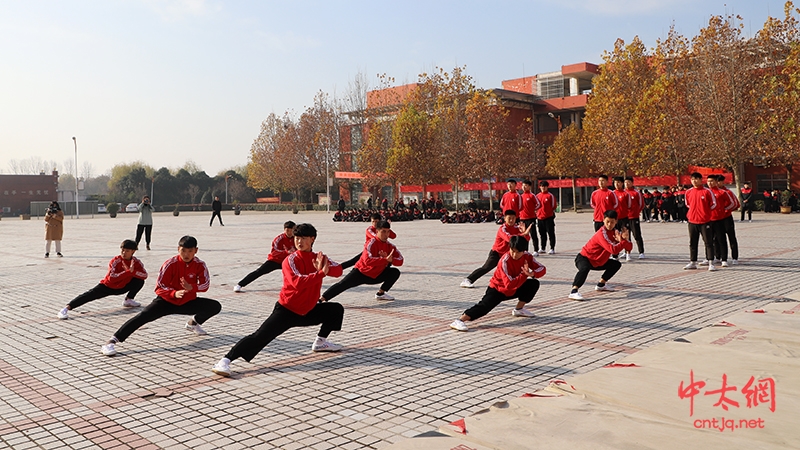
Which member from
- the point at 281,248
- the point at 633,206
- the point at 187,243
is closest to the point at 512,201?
the point at 633,206

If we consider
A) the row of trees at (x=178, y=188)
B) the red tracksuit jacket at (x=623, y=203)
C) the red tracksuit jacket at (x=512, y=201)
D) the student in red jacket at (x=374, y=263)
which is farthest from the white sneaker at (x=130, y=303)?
the row of trees at (x=178, y=188)

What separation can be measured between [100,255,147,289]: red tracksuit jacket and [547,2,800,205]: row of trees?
87.9ft

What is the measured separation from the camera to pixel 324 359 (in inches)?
217

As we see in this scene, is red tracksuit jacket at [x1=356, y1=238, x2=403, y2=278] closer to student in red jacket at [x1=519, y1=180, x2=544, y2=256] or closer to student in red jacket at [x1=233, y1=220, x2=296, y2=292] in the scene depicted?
student in red jacket at [x1=233, y1=220, x2=296, y2=292]

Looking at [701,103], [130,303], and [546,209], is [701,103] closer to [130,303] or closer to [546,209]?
[546,209]

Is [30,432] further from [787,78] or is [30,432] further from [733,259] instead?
[787,78]

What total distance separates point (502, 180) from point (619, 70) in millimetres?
9095

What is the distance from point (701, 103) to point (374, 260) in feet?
85.4

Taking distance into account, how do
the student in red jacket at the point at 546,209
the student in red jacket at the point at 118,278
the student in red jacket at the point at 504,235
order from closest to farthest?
the student in red jacket at the point at 118,278, the student in red jacket at the point at 504,235, the student in red jacket at the point at 546,209

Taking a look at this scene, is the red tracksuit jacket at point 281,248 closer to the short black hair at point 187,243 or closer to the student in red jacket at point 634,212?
the short black hair at point 187,243

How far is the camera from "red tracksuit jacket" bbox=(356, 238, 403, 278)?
818 centimetres

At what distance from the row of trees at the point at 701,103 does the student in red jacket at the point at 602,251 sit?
22355 millimetres

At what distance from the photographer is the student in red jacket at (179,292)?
5.95 meters

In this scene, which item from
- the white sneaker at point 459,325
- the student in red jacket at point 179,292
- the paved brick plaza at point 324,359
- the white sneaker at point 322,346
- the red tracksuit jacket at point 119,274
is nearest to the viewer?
the paved brick plaza at point 324,359
